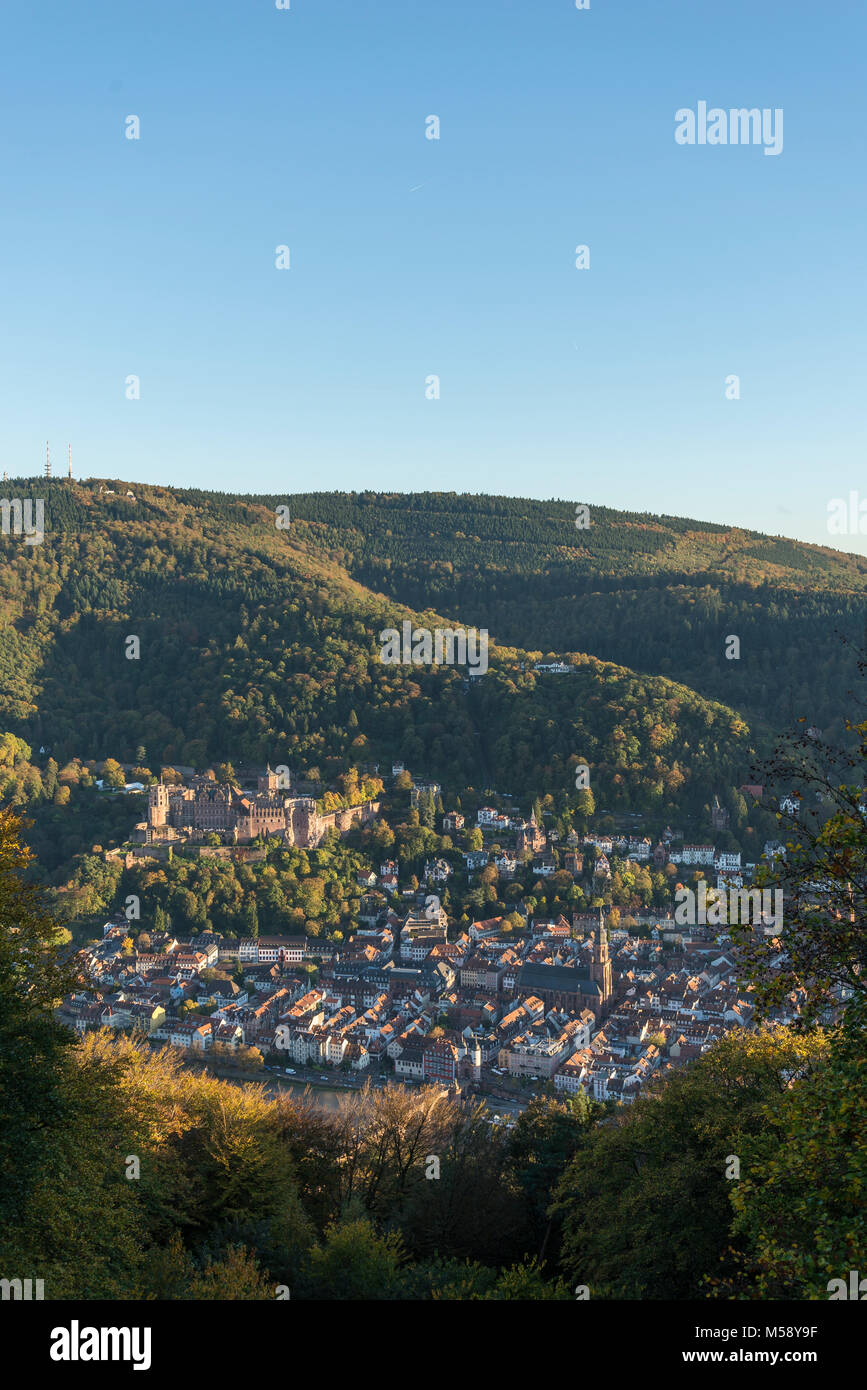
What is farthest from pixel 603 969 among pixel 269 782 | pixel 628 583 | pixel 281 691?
pixel 628 583

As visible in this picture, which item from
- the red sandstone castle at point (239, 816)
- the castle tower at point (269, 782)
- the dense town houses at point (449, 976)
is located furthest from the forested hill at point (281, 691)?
the red sandstone castle at point (239, 816)

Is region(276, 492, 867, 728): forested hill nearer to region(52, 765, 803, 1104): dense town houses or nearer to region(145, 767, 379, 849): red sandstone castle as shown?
region(52, 765, 803, 1104): dense town houses

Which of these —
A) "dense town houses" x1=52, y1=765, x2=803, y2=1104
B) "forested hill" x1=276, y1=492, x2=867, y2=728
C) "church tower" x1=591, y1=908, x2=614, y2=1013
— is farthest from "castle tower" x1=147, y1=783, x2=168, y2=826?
"forested hill" x1=276, y1=492, x2=867, y2=728

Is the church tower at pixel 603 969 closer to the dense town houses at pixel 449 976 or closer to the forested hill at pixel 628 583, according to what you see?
the dense town houses at pixel 449 976

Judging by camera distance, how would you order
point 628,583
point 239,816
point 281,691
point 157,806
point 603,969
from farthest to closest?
point 628,583, point 281,691, point 239,816, point 157,806, point 603,969

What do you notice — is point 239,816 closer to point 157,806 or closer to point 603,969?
point 157,806
